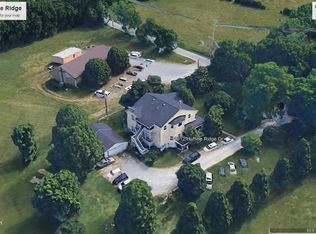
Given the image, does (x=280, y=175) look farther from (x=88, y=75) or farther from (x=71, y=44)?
(x=71, y=44)

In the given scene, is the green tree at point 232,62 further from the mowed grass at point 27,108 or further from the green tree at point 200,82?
the mowed grass at point 27,108

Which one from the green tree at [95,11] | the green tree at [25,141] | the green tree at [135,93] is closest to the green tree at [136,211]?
the green tree at [25,141]

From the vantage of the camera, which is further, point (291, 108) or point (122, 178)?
point (291, 108)

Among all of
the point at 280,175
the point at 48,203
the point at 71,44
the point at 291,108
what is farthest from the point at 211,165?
the point at 71,44

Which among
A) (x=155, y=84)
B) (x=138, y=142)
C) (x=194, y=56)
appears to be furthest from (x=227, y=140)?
(x=194, y=56)

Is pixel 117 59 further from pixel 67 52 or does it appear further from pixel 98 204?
pixel 98 204

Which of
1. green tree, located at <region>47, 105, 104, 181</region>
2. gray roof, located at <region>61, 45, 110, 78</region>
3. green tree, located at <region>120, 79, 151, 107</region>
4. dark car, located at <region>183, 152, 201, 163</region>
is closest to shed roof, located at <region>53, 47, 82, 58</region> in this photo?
gray roof, located at <region>61, 45, 110, 78</region>

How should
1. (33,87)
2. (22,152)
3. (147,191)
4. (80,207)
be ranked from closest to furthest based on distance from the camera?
1. (147,191)
2. (80,207)
3. (22,152)
4. (33,87)
